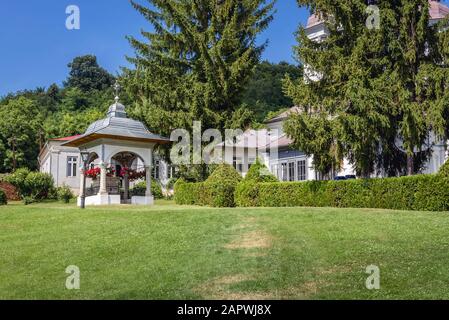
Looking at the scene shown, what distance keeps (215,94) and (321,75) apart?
8.31m

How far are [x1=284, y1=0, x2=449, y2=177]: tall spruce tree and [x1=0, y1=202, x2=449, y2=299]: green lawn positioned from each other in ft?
14.1

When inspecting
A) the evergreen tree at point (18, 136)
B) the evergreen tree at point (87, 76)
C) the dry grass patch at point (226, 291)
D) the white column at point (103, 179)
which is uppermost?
the evergreen tree at point (87, 76)

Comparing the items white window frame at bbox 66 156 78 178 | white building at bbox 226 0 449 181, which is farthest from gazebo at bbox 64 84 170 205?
white window frame at bbox 66 156 78 178

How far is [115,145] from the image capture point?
22844 millimetres

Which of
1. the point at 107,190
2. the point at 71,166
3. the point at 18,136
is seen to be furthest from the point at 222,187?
the point at 18,136

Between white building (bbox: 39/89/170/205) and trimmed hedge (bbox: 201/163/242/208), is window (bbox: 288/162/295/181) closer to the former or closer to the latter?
trimmed hedge (bbox: 201/163/242/208)

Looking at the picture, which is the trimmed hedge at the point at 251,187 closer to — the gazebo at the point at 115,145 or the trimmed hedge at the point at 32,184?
the gazebo at the point at 115,145

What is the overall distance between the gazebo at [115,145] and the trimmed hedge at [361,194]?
18.8 ft

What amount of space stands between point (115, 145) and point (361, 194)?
11676mm

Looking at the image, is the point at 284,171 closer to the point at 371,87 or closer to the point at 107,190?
the point at 107,190

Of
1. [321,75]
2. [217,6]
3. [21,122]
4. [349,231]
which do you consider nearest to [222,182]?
[321,75]

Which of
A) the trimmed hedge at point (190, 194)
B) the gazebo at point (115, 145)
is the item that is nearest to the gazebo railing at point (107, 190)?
the gazebo at point (115, 145)

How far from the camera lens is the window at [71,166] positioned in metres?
40.7

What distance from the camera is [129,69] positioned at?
2917 centimetres
